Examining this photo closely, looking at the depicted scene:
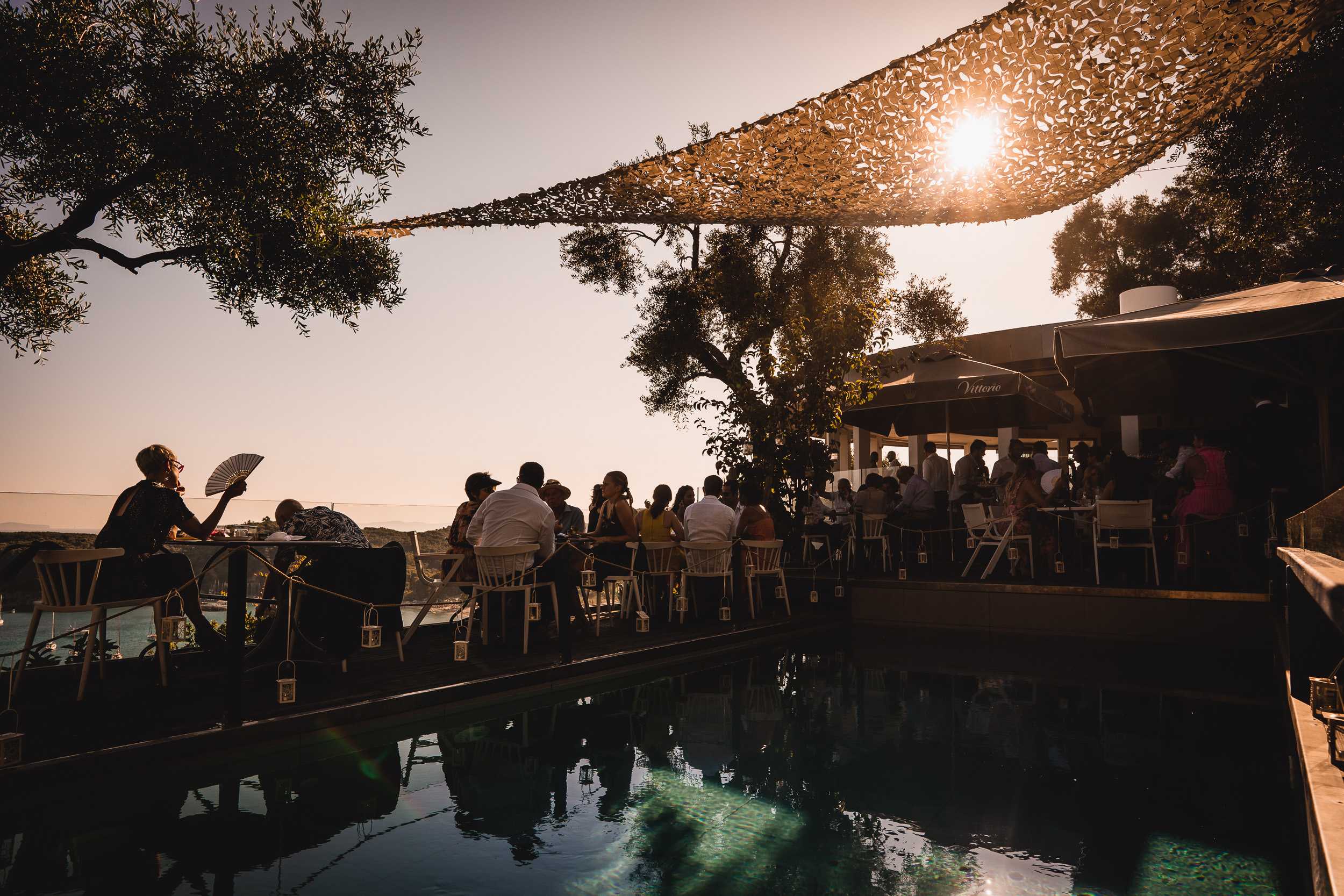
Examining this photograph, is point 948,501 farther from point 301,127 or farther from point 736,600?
point 301,127

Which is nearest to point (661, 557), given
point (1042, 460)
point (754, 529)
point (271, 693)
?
point (754, 529)

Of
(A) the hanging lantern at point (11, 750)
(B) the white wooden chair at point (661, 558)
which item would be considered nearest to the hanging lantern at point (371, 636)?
(A) the hanging lantern at point (11, 750)

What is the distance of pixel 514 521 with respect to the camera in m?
5.29

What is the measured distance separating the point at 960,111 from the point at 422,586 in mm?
6827

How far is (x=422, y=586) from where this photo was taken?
8359mm

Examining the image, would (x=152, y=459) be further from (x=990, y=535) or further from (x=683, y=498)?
(x=990, y=535)

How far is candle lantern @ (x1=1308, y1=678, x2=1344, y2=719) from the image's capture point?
265cm

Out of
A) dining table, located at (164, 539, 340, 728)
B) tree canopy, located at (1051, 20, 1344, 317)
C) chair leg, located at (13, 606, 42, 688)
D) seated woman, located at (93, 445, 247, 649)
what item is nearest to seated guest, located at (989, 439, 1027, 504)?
tree canopy, located at (1051, 20, 1344, 317)

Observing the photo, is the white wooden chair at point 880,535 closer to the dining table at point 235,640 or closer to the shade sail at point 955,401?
the shade sail at point 955,401

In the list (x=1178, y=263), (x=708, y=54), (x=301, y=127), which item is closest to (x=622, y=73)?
(x=708, y=54)

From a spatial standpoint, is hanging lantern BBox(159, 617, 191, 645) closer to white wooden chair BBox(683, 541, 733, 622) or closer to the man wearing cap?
the man wearing cap

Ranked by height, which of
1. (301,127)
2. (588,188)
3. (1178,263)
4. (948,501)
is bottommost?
(948,501)

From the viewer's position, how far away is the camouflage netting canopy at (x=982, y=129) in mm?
4289

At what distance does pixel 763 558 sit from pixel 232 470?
4.75 metres
